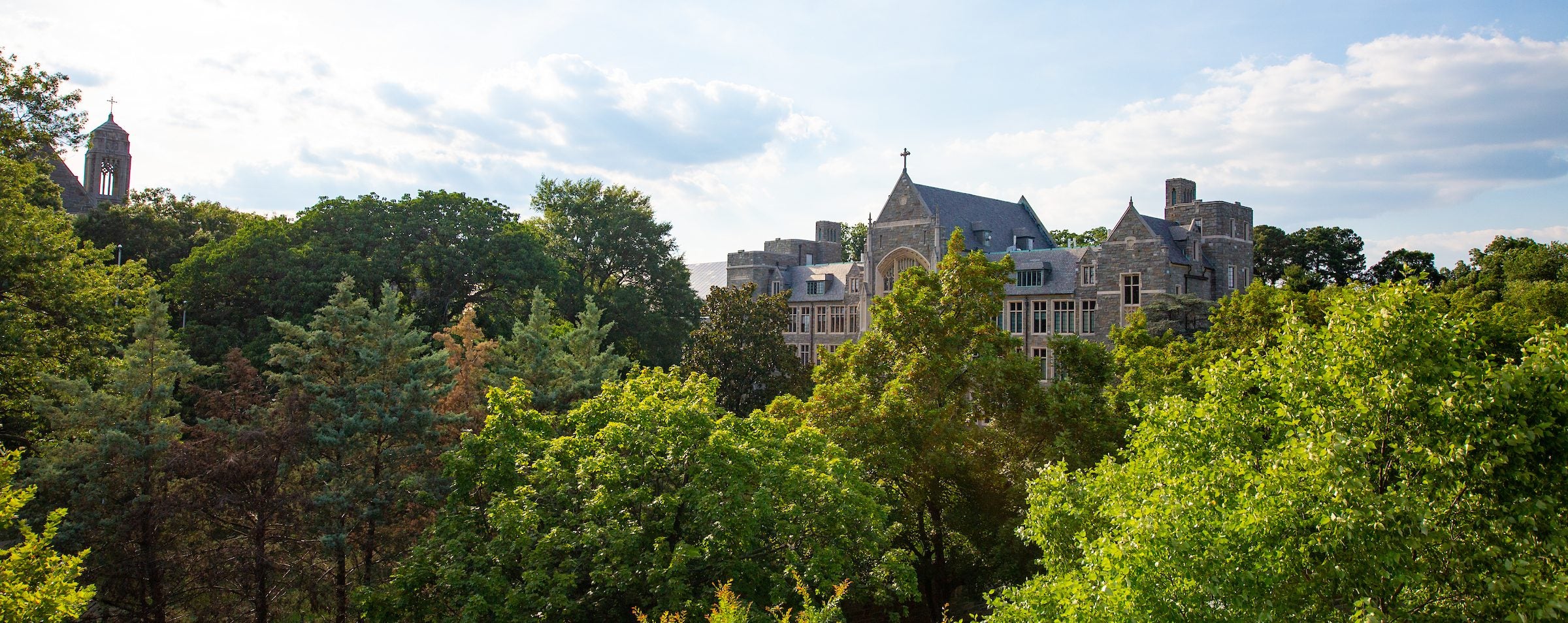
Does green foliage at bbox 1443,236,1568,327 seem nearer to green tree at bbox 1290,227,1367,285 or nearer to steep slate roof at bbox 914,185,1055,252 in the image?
green tree at bbox 1290,227,1367,285

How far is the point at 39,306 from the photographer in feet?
67.4

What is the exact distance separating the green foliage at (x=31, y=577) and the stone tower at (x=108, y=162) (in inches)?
2756

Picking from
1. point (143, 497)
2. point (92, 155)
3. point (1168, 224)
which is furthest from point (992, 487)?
point (92, 155)

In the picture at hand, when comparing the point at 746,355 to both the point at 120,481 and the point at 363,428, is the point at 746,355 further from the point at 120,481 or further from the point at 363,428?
the point at 120,481

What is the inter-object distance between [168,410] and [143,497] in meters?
3.79

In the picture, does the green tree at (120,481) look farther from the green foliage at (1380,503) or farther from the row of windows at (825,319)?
the row of windows at (825,319)

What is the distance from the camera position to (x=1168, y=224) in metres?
44.0

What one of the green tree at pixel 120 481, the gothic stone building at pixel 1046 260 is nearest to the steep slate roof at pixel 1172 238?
the gothic stone building at pixel 1046 260

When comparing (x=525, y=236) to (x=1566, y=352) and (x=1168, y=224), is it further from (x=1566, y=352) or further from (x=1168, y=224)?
(x=1566, y=352)

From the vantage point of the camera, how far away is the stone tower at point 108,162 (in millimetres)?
71000

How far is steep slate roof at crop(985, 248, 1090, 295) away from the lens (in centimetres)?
4531

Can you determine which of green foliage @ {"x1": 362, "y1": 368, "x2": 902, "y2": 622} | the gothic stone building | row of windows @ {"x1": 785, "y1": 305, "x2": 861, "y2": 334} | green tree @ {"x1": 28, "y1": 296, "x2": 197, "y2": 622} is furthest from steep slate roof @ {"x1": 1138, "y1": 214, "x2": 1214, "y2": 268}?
green tree @ {"x1": 28, "y1": 296, "x2": 197, "y2": 622}

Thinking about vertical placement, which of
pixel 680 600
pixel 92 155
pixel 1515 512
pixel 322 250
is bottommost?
pixel 680 600

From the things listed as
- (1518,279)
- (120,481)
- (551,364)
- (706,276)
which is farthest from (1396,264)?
(120,481)
